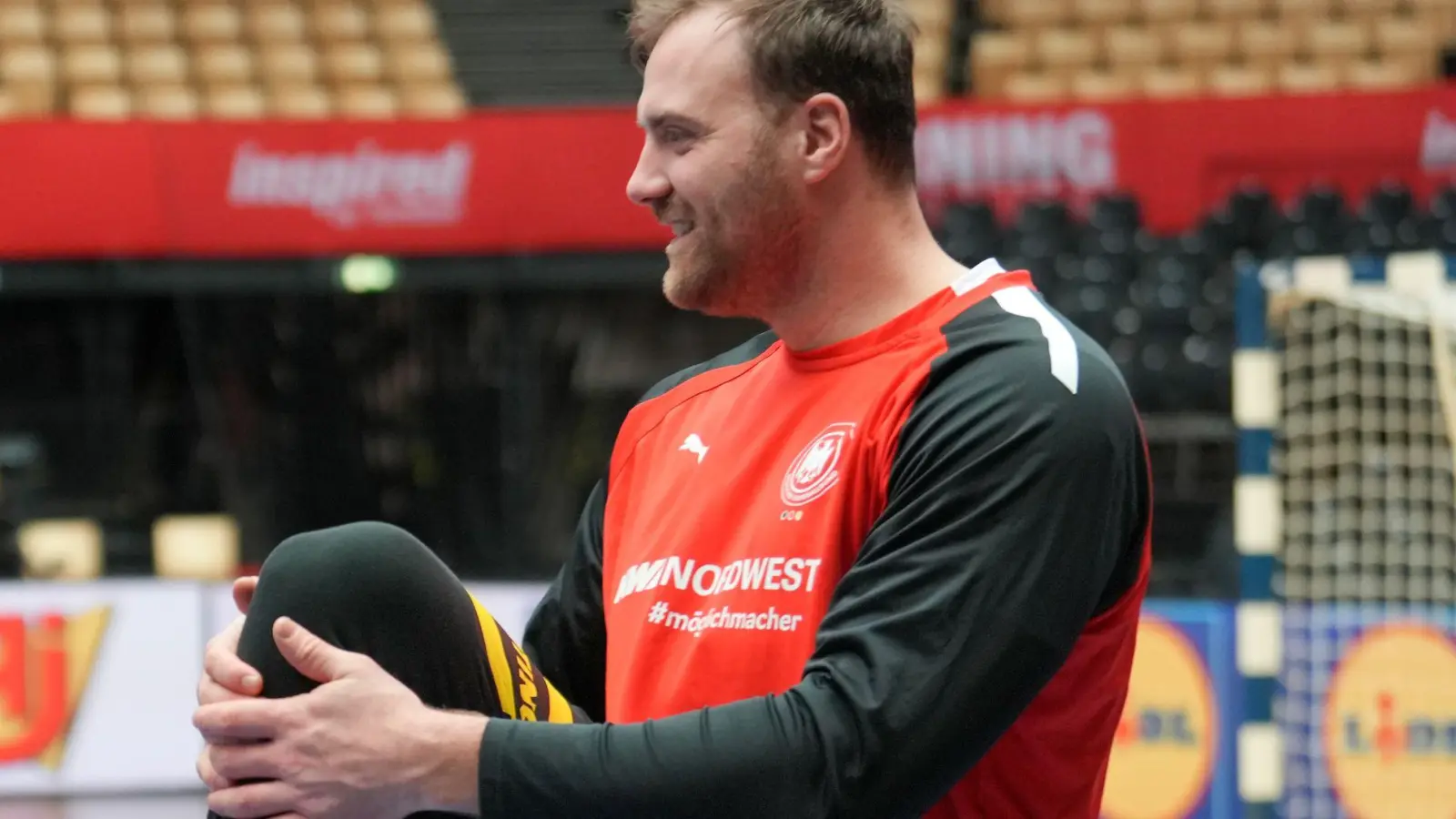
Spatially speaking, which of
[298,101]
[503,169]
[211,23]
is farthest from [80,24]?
[503,169]

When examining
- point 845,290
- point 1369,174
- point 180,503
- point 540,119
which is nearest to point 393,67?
point 540,119

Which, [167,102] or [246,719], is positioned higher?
[246,719]

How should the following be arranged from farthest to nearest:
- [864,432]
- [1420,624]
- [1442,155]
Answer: [1442,155], [1420,624], [864,432]

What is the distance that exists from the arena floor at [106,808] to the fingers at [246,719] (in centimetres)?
477

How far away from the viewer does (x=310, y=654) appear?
4.50ft

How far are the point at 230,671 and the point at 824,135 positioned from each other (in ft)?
2.29

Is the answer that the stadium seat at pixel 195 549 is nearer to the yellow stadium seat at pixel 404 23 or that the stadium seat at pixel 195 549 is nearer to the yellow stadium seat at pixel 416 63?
the yellow stadium seat at pixel 416 63

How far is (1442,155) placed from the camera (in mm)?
8727

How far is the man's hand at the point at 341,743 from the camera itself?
52.6 inches

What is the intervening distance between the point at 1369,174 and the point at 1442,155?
1.14 ft

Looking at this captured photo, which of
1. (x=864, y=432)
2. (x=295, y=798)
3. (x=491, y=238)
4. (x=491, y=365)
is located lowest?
(x=491, y=365)

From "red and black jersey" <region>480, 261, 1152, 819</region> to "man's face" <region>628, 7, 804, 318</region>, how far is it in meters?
0.12

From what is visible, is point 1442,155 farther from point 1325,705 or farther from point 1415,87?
point 1325,705

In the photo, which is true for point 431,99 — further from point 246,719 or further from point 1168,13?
point 246,719
